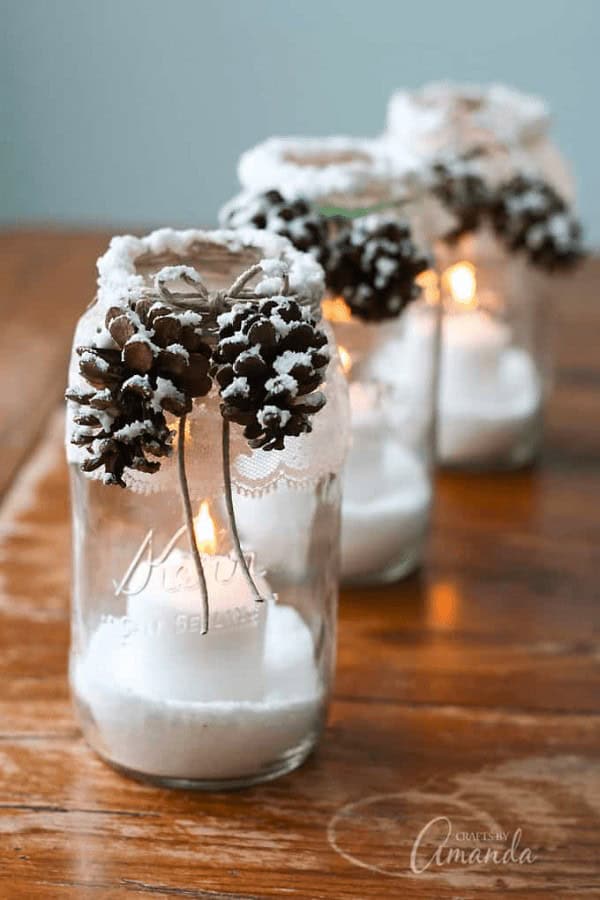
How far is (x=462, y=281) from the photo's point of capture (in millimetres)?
1314

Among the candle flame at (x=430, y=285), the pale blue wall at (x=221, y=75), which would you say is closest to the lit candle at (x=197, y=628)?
Result: the candle flame at (x=430, y=285)

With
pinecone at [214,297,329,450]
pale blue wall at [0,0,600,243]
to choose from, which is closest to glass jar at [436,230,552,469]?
pinecone at [214,297,329,450]

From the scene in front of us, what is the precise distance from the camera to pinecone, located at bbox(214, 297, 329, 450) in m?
0.65

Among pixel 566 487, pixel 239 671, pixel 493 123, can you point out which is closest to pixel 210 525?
pixel 239 671

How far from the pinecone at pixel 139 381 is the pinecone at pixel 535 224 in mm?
676

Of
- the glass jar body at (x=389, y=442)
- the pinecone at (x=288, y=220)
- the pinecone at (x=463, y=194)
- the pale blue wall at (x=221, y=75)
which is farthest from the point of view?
the pale blue wall at (x=221, y=75)

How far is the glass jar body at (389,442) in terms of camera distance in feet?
3.38

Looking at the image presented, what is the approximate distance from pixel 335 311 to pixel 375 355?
0.21ft

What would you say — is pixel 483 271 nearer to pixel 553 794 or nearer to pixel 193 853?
pixel 553 794

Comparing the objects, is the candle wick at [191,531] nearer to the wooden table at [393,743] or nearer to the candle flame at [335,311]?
the wooden table at [393,743]

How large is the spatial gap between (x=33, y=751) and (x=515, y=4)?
2.35 meters

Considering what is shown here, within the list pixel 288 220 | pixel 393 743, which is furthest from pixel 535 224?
pixel 393 743

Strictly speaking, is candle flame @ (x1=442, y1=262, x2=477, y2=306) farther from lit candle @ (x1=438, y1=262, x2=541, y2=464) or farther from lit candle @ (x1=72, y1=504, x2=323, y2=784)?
lit candle @ (x1=72, y1=504, x2=323, y2=784)

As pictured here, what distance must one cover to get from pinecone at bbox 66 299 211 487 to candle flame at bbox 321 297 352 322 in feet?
1.14
